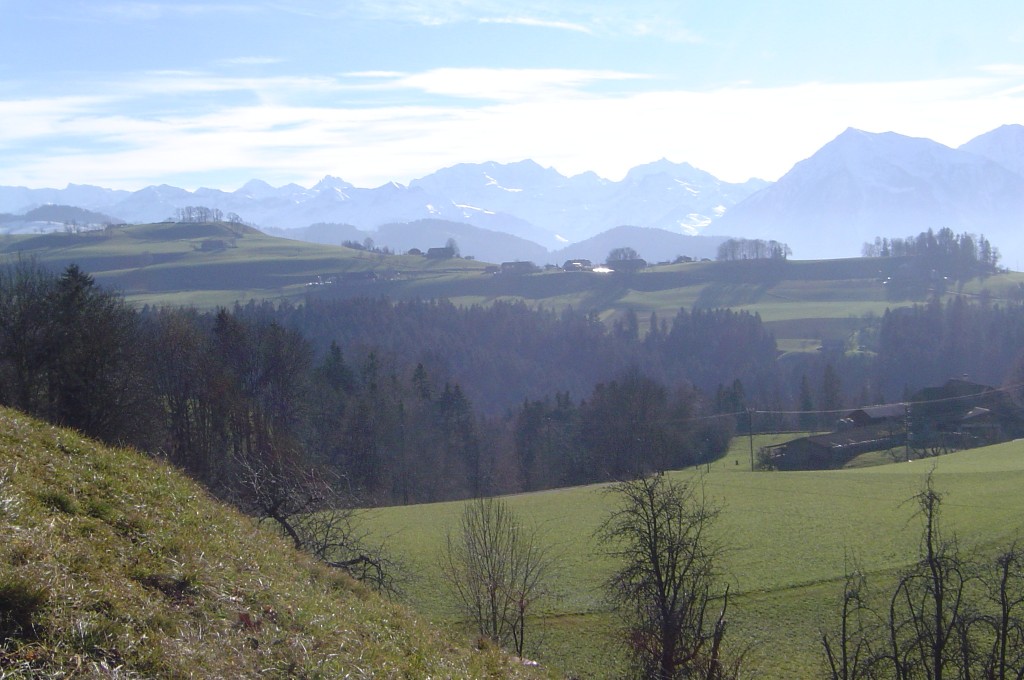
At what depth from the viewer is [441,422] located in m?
67.6

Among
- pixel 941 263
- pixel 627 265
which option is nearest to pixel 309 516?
pixel 627 265

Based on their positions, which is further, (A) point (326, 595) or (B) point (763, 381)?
(B) point (763, 381)

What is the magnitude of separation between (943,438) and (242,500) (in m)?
59.2

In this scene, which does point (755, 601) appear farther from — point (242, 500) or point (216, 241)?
point (216, 241)

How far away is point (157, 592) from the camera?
26.2ft

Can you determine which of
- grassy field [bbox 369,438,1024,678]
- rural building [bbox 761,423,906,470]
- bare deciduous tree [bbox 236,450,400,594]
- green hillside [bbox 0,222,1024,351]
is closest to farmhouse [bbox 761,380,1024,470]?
rural building [bbox 761,423,906,470]

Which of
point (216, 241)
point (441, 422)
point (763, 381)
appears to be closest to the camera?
point (441, 422)

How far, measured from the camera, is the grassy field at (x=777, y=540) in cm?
2114

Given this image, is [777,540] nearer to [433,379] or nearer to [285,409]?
[285,409]

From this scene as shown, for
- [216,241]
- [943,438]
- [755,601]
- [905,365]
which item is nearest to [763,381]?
[905,365]

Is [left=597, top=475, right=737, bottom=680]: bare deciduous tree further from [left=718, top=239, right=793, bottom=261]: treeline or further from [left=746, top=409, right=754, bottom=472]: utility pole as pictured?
[left=718, top=239, right=793, bottom=261]: treeline

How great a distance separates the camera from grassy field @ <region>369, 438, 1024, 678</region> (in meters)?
21.1

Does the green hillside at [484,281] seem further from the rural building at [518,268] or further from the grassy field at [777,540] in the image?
the grassy field at [777,540]

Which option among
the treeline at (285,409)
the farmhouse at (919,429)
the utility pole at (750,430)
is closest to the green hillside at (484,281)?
Answer: the farmhouse at (919,429)
